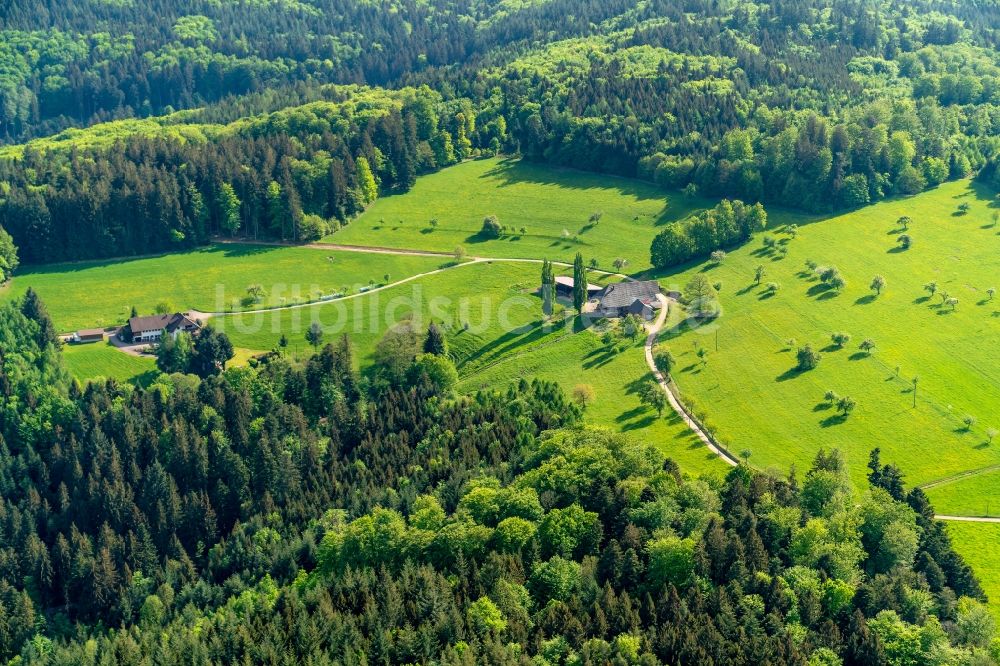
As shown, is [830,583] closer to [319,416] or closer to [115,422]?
[319,416]

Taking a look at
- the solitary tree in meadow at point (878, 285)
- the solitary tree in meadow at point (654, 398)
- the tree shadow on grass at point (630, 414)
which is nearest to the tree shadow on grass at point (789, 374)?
the solitary tree in meadow at point (654, 398)

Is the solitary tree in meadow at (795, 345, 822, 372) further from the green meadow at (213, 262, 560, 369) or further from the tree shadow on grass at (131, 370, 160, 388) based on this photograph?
the tree shadow on grass at (131, 370, 160, 388)

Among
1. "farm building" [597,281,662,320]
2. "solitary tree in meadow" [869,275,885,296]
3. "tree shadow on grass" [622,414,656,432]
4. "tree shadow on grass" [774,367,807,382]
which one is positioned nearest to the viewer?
"tree shadow on grass" [622,414,656,432]

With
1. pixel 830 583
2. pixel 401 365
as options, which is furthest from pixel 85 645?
pixel 830 583

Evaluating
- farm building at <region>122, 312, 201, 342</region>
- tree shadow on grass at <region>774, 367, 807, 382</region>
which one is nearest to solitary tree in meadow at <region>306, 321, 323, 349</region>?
farm building at <region>122, 312, 201, 342</region>

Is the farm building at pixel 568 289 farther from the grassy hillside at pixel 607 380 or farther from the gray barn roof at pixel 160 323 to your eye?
the gray barn roof at pixel 160 323

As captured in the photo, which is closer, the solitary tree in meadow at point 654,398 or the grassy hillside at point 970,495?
the grassy hillside at point 970,495
